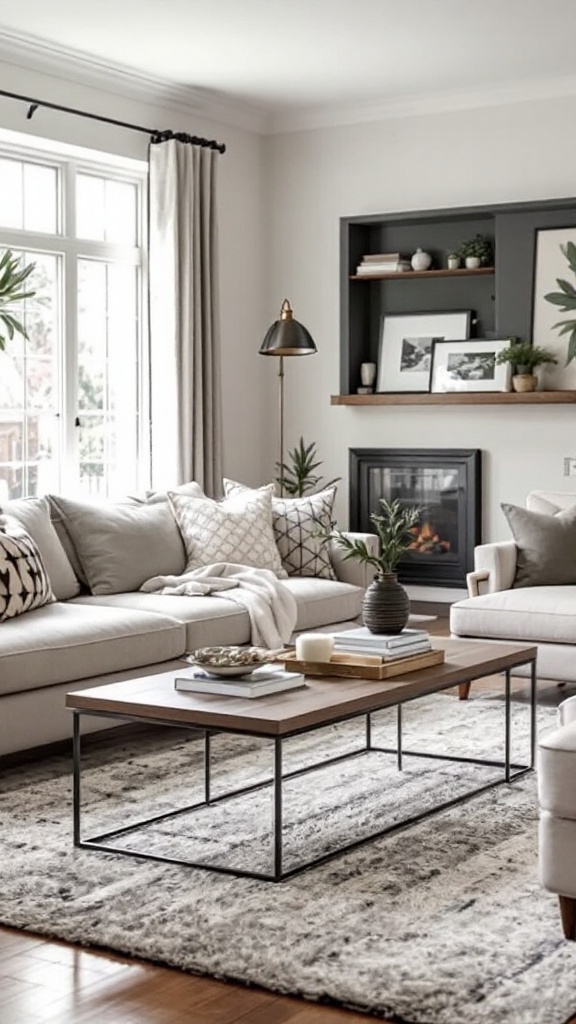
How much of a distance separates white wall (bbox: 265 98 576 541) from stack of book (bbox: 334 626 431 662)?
3.64 meters

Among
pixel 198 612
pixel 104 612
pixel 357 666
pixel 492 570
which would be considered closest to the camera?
pixel 357 666

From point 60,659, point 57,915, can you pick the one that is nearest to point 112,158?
point 60,659

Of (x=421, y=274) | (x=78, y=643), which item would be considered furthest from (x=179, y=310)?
(x=78, y=643)

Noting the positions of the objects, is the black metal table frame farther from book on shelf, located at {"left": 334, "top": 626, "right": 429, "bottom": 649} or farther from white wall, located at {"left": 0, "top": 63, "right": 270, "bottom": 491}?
white wall, located at {"left": 0, "top": 63, "right": 270, "bottom": 491}

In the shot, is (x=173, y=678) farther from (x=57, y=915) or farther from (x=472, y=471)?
(x=472, y=471)

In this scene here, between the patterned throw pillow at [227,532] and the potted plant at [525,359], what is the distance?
194 cm

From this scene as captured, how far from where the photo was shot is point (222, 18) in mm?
6410

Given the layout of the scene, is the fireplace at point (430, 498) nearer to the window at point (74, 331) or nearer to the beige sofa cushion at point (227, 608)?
the window at point (74, 331)

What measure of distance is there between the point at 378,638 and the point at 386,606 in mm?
144

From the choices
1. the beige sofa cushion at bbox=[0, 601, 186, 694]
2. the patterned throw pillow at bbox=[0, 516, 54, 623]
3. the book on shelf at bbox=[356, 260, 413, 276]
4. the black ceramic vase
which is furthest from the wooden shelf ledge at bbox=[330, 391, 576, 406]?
the black ceramic vase

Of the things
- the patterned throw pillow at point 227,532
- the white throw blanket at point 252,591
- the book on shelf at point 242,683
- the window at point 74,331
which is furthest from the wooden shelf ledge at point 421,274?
the book on shelf at point 242,683

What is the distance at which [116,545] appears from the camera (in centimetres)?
593

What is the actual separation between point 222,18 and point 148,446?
8.18ft

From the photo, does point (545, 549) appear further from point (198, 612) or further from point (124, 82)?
point (124, 82)
